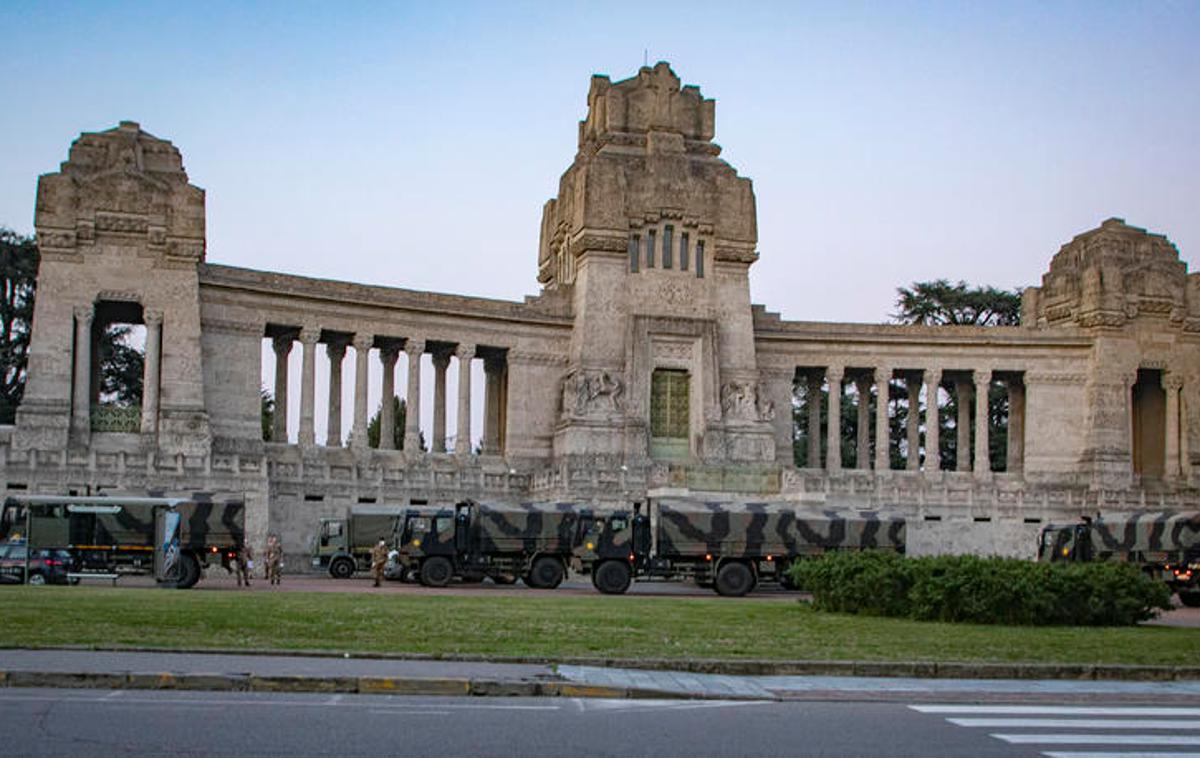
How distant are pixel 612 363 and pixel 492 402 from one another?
31.0 feet

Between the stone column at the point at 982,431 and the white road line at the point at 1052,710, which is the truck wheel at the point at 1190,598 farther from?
the stone column at the point at 982,431

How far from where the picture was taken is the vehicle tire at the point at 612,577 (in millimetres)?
51469

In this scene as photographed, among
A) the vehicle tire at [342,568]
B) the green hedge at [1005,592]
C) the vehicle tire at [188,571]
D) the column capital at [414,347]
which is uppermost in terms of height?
the column capital at [414,347]

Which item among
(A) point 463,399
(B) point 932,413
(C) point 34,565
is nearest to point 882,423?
(B) point 932,413

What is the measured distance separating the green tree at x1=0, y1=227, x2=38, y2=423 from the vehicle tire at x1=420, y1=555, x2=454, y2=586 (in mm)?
44635

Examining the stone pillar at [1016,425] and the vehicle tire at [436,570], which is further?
the stone pillar at [1016,425]

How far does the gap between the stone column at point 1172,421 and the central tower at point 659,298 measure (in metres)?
21.9

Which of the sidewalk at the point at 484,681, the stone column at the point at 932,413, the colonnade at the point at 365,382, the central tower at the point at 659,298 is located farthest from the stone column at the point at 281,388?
the sidewalk at the point at 484,681

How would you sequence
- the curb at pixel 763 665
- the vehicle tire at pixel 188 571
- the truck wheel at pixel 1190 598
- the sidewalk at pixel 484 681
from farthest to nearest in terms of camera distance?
1. the truck wheel at pixel 1190 598
2. the vehicle tire at pixel 188 571
3. the curb at pixel 763 665
4. the sidewalk at pixel 484 681

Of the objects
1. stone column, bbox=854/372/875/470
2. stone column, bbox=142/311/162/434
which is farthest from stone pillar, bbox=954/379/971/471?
stone column, bbox=142/311/162/434

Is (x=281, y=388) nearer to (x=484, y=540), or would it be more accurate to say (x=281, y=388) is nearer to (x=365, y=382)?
(x=365, y=382)

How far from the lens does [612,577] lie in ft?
170

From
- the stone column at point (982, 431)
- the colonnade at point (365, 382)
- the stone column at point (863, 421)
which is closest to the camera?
the colonnade at point (365, 382)

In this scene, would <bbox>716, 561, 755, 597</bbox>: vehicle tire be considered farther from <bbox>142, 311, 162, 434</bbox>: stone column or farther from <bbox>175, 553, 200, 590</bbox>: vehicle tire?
<bbox>142, 311, 162, 434</bbox>: stone column
